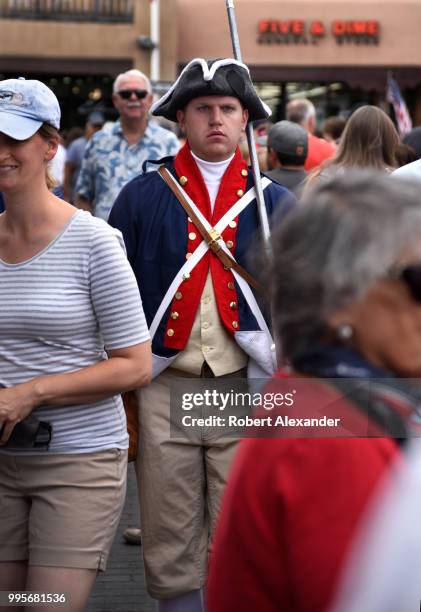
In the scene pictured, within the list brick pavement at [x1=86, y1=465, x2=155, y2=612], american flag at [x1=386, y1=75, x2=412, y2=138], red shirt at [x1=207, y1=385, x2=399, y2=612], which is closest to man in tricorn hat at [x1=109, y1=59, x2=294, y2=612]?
brick pavement at [x1=86, y1=465, x2=155, y2=612]

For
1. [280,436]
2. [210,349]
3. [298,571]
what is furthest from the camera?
[210,349]

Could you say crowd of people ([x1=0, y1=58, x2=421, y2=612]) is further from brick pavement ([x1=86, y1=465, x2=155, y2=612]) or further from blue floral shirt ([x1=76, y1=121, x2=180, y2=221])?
blue floral shirt ([x1=76, y1=121, x2=180, y2=221])

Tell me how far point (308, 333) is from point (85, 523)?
1.63 m

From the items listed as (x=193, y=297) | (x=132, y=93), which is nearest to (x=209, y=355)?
(x=193, y=297)

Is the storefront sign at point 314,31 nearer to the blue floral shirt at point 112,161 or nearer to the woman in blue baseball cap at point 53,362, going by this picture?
the blue floral shirt at point 112,161

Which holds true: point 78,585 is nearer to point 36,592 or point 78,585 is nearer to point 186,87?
point 36,592

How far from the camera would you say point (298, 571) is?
1.71m

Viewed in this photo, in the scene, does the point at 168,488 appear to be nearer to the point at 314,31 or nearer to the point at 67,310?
the point at 67,310

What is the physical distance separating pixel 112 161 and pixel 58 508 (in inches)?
178

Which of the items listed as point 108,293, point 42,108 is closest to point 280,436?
point 108,293

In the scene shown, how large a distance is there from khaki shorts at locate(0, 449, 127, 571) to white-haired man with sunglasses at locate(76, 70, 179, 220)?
14.0 ft

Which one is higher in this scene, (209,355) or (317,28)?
(317,28)

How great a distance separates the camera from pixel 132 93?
7730 millimetres

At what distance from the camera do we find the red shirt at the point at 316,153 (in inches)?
323
